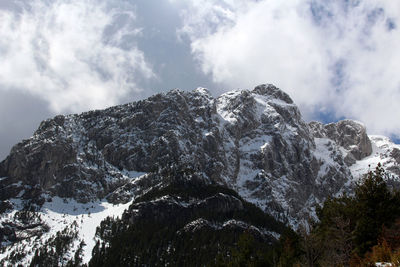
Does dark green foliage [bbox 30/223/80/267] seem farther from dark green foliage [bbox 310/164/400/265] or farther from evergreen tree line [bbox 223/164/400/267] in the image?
dark green foliage [bbox 310/164/400/265]

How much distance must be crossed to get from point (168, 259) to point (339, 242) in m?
112

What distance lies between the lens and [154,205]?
19675 cm

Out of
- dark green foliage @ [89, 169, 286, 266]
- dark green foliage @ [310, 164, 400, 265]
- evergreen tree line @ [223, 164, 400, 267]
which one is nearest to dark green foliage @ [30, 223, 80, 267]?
dark green foliage @ [89, 169, 286, 266]

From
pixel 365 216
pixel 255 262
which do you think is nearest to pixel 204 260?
pixel 255 262

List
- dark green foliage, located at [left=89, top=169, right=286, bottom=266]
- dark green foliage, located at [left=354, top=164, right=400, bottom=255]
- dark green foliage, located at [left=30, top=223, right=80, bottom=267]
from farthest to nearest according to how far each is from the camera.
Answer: dark green foliage, located at [left=30, top=223, right=80, bottom=267] < dark green foliage, located at [left=89, top=169, right=286, bottom=266] < dark green foliage, located at [left=354, top=164, right=400, bottom=255]

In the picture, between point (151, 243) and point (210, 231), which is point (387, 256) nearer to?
point (151, 243)

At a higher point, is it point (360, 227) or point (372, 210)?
point (372, 210)

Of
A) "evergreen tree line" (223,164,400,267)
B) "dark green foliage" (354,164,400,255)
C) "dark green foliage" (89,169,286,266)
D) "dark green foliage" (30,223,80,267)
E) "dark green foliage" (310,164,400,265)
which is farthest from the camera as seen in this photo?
"dark green foliage" (30,223,80,267)

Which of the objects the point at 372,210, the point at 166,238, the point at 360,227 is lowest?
the point at 360,227

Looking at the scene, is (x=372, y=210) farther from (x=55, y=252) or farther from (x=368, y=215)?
(x=55, y=252)

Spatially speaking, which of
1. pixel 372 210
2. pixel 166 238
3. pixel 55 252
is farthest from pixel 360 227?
pixel 55 252

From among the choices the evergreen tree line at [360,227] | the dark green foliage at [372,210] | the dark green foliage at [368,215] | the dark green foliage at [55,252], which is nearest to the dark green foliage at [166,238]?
the dark green foliage at [55,252]

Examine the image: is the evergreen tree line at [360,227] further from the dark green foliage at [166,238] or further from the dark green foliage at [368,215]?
the dark green foliage at [166,238]

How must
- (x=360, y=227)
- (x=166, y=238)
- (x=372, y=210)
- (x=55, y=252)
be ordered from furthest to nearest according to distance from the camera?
(x=55, y=252) < (x=166, y=238) < (x=372, y=210) < (x=360, y=227)
